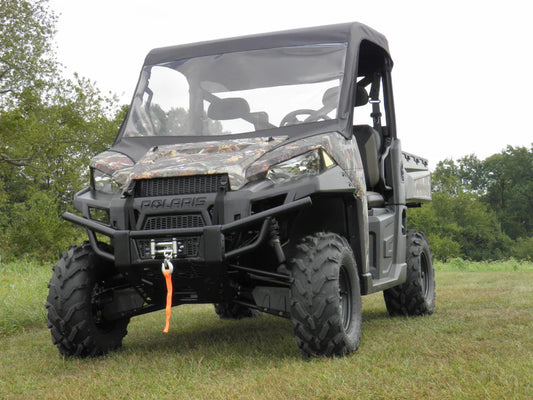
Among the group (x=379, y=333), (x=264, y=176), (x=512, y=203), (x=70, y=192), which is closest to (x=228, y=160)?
(x=264, y=176)

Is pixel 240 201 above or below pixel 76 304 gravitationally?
above

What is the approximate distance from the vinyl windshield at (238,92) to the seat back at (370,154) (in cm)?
118

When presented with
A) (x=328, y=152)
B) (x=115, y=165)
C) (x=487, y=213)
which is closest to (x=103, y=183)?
(x=115, y=165)

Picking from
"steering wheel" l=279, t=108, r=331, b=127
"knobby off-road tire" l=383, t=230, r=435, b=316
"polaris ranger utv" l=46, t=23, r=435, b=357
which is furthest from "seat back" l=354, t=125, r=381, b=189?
"steering wheel" l=279, t=108, r=331, b=127

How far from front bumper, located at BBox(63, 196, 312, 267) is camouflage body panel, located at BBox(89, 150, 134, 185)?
1.52 ft

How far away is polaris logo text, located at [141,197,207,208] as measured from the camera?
4.43 meters

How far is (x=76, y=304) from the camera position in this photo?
482 cm

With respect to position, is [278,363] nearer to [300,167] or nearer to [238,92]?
[300,167]

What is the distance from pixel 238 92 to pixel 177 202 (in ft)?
4.65

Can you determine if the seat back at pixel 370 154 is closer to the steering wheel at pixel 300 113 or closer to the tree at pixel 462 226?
the steering wheel at pixel 300 113

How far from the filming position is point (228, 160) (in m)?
4.58

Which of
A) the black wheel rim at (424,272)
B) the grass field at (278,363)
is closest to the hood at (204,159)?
the grass field at (278,363)

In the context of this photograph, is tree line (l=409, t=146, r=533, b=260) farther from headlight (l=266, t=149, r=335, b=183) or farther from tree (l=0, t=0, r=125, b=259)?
headlight (l=266, t=149, r=335, b=183)

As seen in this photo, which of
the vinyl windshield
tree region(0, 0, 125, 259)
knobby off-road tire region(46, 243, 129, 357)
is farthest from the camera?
tree region(0, 0, 125, 259)
